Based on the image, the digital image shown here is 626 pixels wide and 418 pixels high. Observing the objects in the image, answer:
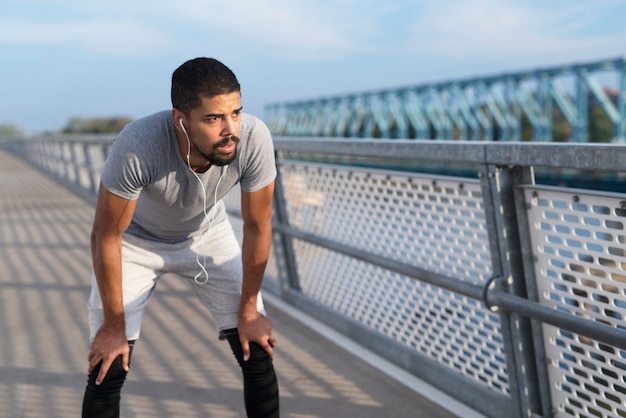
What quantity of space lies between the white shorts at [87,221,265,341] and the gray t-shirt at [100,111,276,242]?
0.07m

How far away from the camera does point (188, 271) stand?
10.1 feet

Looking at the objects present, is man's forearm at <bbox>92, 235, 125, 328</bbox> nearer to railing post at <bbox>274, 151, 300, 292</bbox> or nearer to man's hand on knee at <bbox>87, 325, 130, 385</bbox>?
man's hand on knee at <bbox>87, 325, 130, 385</bbox>

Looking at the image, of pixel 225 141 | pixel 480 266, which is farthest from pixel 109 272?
pixel 480 266

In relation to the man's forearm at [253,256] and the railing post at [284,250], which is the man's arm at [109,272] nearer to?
the man's forearm at [253,256]

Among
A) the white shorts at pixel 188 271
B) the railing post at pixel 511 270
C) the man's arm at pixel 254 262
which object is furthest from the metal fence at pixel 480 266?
the white shorts at pixel 188 271

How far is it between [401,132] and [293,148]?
189 ft

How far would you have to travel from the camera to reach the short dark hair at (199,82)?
2.45 m

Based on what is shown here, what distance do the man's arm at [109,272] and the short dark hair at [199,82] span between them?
16.1 inches

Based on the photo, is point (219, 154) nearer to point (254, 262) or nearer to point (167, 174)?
point (167, 174)

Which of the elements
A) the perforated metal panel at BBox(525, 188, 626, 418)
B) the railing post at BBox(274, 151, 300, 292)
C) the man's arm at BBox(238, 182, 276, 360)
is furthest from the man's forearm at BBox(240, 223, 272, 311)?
the railing post at BBox(274, 151, 300, 292)

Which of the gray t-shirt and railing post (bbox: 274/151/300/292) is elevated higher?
the gray t-shirt

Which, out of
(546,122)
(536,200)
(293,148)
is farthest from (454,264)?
(546,122)

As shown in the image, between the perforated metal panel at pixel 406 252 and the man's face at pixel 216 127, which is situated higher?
the man's face at pixel 216 127

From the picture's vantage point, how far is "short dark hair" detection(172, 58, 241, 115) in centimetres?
245
